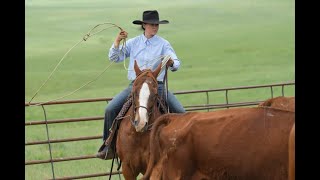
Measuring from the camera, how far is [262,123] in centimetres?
482

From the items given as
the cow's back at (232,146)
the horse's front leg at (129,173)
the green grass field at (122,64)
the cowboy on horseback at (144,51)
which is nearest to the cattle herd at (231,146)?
the cow's back at (232,146)

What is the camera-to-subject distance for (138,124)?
22.8 feet

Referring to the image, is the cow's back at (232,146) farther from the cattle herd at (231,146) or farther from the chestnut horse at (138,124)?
the chestnut horse at (138,124)

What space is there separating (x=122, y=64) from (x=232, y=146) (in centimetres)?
3155

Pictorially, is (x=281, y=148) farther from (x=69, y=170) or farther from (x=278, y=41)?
(x=278, y=41)

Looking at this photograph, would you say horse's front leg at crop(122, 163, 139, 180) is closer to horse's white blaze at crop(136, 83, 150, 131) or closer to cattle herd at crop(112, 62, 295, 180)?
horse's white blaze at crop(136, 83, 150, 131)

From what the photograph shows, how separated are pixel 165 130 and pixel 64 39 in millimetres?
39991

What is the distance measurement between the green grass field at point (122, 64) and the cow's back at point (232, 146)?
6.71 m

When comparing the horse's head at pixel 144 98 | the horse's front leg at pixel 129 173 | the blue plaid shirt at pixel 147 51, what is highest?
the blue plaid shirt at pixel 147 51

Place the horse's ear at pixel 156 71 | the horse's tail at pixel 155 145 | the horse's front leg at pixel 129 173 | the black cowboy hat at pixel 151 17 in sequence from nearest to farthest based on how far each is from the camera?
the horse's tail at pixel 155 145 < the horse's ear at pixel 156 71 < the horse's front leg at pixel 129 173 < the black cowboy hat at pixel 151 17

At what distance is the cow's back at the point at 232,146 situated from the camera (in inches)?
187

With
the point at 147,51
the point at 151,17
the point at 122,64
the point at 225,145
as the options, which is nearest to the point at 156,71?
the point at 147,51
